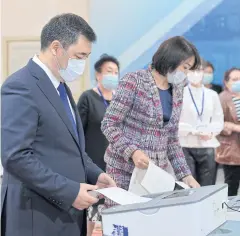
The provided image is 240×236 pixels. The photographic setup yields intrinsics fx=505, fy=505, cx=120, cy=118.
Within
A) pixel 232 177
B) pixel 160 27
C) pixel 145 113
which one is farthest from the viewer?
pixel 160 27

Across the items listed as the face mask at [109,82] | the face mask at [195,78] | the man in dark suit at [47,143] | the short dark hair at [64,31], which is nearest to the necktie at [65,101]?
the man in dark suit at [47,143]

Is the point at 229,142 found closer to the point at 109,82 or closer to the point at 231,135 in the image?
the point at 231,135

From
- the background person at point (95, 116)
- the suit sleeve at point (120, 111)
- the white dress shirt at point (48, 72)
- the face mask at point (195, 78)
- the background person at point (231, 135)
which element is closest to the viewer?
the white dress shirt at point (48, 72)

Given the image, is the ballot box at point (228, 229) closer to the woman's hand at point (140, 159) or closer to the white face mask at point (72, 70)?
the woman's hand at point (140, 159)

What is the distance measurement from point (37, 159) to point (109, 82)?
2.10m

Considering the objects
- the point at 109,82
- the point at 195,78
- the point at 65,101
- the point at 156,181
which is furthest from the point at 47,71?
the point at 195,78

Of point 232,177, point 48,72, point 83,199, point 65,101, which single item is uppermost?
point 48,72

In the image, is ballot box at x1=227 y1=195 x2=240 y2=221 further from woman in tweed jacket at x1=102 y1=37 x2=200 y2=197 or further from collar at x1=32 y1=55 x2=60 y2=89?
collar at x1=32 y1=55 x2=60 y2=89

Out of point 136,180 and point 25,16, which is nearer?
point 136,180

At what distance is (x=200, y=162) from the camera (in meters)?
3.70

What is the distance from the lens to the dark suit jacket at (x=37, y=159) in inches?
58.5

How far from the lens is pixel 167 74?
2.18 meters

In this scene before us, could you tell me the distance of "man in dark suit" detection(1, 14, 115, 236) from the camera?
4.89ft

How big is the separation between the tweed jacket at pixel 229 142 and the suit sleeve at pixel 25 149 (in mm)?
2638
